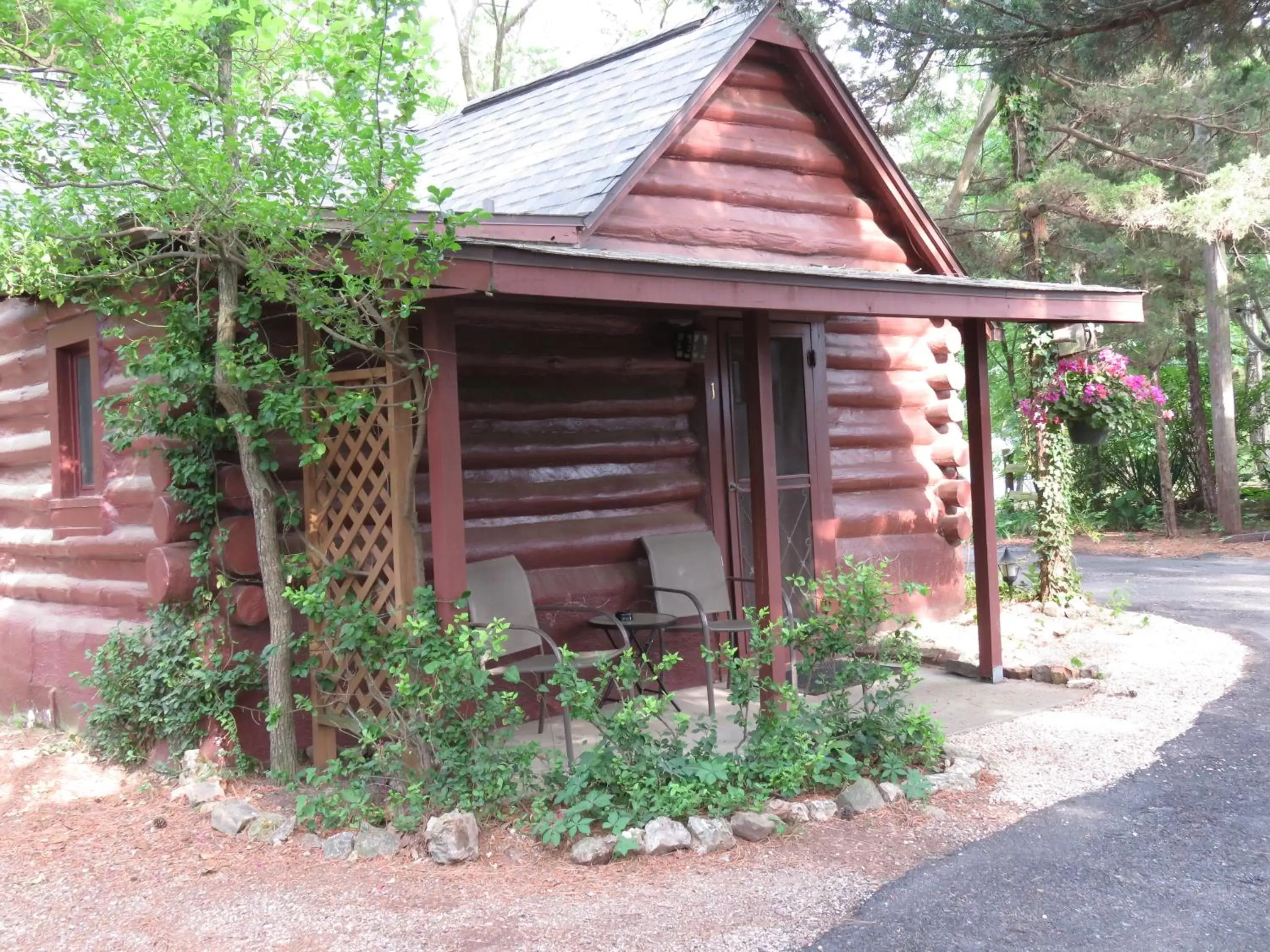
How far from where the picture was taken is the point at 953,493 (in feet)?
30.2

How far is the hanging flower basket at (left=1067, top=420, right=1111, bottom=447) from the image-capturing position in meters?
8.56

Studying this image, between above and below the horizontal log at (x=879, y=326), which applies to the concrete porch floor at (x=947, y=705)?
below

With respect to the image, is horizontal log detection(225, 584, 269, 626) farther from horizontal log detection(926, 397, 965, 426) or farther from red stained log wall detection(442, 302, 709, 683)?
horizontal log detection(926, 397, 965, 426)

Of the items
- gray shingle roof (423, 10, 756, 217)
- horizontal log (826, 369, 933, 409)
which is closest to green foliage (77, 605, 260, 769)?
gray shingle roof (423, 10, 756, 217)

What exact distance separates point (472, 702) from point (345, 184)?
2269 mm

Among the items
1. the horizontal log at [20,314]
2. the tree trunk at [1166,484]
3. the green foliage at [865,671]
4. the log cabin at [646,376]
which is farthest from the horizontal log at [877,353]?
the tree trunk at [1166,484]

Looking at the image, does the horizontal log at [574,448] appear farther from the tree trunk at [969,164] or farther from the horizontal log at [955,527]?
the tree trunk at [969,164]

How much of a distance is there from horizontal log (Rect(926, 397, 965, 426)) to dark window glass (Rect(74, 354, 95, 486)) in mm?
6235

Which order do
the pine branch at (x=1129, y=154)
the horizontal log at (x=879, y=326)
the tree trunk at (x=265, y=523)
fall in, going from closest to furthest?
the tree trunk at (x=265, y=523) → the horizontal log at (x=879, y=326) → the pine branch at (x=1129, y=154)

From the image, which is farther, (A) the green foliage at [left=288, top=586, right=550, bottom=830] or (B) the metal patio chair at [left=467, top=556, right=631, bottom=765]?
(B) the metal patio chair at [left=467, top=556, right=631, bottom=765]

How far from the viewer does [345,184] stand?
15.3 feet

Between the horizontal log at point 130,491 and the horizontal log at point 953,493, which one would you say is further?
the horizontal log at point 953,493

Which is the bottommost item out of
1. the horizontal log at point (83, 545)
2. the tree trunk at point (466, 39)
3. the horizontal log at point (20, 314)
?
the horizontal log at point (83, 545)

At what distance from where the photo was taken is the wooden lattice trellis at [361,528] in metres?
4.84
